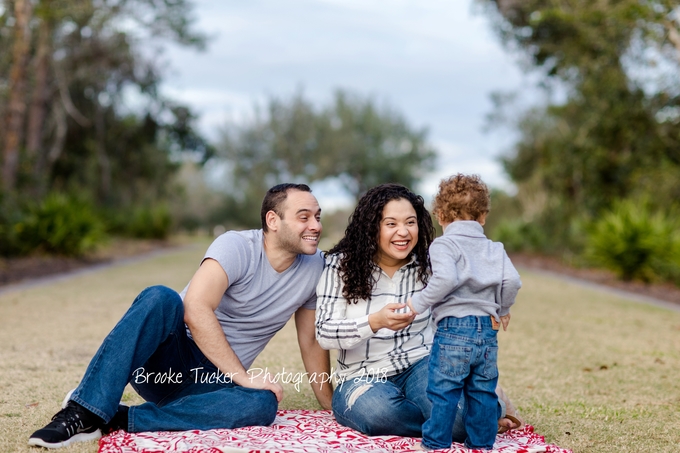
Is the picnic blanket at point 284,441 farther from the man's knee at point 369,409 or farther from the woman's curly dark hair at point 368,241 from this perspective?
the woman's curly dark hair at point 368,241

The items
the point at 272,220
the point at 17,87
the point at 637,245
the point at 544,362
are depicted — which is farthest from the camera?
the point at 17,87

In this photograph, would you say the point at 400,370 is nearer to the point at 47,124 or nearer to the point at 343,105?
the point at 47,124

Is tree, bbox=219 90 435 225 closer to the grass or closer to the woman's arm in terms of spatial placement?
the grass

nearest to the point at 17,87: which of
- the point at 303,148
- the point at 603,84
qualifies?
the point at 603,84

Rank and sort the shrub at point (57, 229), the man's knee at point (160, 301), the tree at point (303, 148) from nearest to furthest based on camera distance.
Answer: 1. the man's knee at point (160, 301)
2. the shrub at point (57, 229)
3. the tree at point (303, 148)

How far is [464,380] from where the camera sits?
3.16 m

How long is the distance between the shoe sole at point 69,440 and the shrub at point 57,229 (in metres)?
11.6

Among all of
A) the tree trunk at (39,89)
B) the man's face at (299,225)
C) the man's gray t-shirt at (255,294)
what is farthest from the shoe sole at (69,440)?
the tree trunk at (39,89)

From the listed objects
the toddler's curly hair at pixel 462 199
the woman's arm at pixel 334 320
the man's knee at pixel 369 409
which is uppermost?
the toddler's curly hair at pixel 462 199

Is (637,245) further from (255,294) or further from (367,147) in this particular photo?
(367,147)

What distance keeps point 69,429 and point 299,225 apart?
1.35m

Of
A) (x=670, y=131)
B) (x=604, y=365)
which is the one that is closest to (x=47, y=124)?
(x=670, y=131)

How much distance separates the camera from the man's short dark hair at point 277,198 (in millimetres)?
3637

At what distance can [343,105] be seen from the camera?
4325cm
